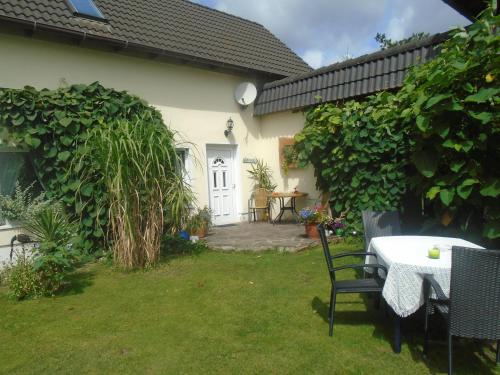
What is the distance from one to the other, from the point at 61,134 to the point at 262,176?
16.6 ft

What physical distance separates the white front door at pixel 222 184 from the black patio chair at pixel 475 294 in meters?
7.32

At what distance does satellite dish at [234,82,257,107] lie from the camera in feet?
31.7

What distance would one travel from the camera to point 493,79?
355 cm

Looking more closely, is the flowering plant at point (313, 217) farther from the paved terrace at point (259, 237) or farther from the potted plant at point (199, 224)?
the potted plant at point (199, 224)

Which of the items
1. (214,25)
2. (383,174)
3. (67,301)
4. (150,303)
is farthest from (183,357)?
(214,25)

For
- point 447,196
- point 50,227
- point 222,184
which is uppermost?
point 222,184

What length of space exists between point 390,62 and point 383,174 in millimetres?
2428

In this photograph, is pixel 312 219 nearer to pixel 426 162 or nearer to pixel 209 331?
pixel 426 162

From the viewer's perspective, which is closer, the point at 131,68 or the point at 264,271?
the point at 264,271

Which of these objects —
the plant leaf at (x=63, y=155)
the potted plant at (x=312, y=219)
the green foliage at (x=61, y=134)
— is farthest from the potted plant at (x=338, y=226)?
the plant leaf at (x=63, y=155)

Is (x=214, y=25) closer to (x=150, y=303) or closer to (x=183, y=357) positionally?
(x=150, y=303)

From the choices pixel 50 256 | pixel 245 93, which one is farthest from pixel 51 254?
pixel 245 93

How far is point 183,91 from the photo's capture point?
8781 millimetres

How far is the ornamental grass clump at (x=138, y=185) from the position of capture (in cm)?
540
